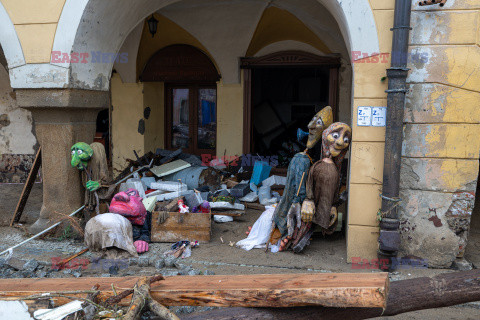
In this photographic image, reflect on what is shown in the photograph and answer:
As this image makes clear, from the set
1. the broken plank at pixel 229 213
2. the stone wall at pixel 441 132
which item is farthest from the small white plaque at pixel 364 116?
the broken plank at pixel 229 213

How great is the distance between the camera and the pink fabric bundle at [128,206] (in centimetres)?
510

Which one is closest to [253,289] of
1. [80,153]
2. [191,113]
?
[80,153]

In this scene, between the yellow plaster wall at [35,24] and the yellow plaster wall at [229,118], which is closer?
the yellow plaster wall at [35,24]

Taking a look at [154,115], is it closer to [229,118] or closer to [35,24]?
[229,118]

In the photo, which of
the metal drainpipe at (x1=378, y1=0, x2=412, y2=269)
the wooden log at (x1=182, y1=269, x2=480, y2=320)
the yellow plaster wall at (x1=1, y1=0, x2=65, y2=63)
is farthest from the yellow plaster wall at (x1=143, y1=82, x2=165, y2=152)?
the wooden log at (x1=182, y1=269, x2=480, y2=320)

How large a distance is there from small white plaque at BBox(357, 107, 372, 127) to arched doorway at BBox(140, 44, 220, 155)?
15.1 feet

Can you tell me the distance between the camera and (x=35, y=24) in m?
5.17

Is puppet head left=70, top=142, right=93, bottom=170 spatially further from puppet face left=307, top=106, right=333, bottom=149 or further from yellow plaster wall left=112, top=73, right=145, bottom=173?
yellow plaster wall left=112, top=73, right=145, bottom=173

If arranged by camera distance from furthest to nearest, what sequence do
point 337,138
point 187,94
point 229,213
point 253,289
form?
point 187,94
point 229,213
point 337,138
point 253,289

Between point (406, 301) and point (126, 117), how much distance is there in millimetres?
7586

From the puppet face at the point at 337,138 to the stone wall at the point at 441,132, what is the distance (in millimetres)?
628

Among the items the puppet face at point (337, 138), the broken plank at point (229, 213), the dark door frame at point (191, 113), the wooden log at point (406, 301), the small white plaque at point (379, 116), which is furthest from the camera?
the dark door frame at point (191, 113)

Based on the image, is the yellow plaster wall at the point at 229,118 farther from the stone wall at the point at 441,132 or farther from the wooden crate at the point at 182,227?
the stone wall at the point at 441,132

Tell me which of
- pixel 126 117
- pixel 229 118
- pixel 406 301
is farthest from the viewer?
pixel 126 117
